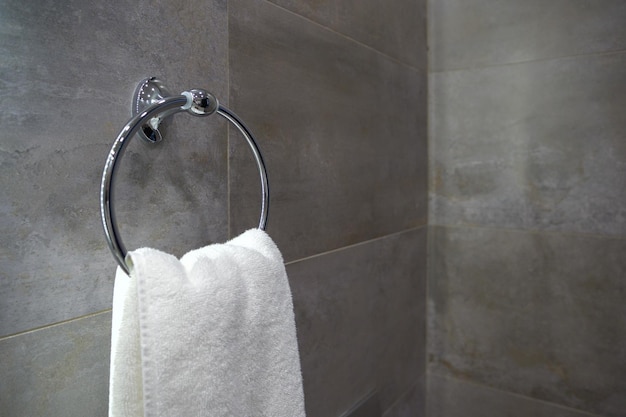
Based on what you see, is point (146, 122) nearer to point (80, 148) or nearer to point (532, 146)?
point (80, 148)

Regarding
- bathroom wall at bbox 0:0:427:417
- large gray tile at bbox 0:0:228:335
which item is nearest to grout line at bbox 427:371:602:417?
bathroom wall at bbox 0:0:427:417

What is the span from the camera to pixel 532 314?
3.88 ft

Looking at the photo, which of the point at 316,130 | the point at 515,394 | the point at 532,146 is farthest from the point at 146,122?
the point at 515,394

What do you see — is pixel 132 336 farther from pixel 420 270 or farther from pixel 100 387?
pixel 420 270

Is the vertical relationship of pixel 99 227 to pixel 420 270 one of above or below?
above

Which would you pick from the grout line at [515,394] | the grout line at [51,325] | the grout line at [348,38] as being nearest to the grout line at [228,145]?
the grout line at [348,38]

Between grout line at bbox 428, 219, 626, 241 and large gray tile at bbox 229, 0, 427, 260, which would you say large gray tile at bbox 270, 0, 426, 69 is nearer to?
large gray tile at bbox 229, 0, 427, 260

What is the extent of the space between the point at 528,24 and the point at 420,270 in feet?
2.33

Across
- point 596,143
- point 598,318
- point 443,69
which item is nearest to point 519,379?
point 598,318

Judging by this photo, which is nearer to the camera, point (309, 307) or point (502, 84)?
point (309, 307)

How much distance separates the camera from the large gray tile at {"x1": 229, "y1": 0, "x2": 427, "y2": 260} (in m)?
0.69

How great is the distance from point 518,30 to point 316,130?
2.26ft

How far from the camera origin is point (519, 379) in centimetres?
121

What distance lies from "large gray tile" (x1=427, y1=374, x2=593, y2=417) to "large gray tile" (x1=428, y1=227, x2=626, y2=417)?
0.02 meters
